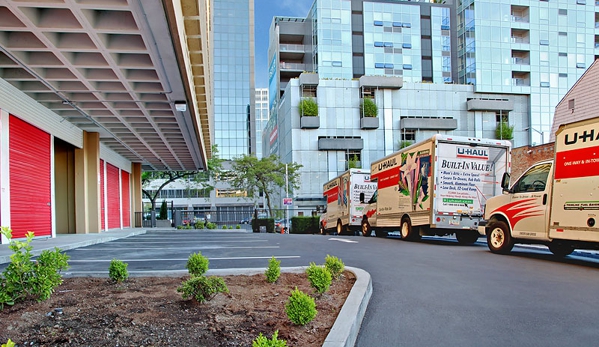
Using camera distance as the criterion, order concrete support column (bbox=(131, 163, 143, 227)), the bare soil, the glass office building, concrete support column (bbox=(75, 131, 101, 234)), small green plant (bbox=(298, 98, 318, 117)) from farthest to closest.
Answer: the glass office building < small green plant (bbox=(298, 98, 318, 117)) < concrete support column (bbox=(131, 163, 143, 227)) < concrete support column (bbox=(75, 131, 101, 234)) < the bare soil

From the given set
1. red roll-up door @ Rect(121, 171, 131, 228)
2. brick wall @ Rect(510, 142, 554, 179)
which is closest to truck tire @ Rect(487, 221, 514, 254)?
brick wall @ Rect(510, 142, 554, 179)

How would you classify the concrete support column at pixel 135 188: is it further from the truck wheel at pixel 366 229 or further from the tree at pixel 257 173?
the truck wheel at pixel 366 229

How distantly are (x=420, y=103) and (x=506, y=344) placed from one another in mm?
55837

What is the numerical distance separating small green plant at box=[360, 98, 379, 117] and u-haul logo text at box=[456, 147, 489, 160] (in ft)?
137

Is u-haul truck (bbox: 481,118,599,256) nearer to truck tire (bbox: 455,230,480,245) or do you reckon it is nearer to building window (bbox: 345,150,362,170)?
truck tire (bbox: 455,230,480,245)

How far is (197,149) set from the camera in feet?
79.8

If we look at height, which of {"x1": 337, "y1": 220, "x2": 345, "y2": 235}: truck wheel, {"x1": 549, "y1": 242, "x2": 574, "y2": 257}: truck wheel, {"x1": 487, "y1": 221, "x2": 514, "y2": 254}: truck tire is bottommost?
{"x1": 337, "y1": 220, "x2": 345, "y2": 235}: truck wheel

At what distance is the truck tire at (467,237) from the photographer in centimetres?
1588

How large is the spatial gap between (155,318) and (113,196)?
2318 cm

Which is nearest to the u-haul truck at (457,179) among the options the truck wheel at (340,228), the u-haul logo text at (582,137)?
the u-haul logo text at (582,137)

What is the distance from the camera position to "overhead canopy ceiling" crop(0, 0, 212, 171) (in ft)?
28.4

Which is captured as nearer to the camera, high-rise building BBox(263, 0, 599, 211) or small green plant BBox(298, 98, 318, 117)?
small green plant BBox(298, 98, 318, 117)

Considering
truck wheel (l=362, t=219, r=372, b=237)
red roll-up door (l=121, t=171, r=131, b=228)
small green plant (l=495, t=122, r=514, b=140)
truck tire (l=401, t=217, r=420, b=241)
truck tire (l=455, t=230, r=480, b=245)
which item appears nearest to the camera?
truck tire (l=455, t=230, r=480, b=245)

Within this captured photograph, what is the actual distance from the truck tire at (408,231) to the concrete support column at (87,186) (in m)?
13.1
